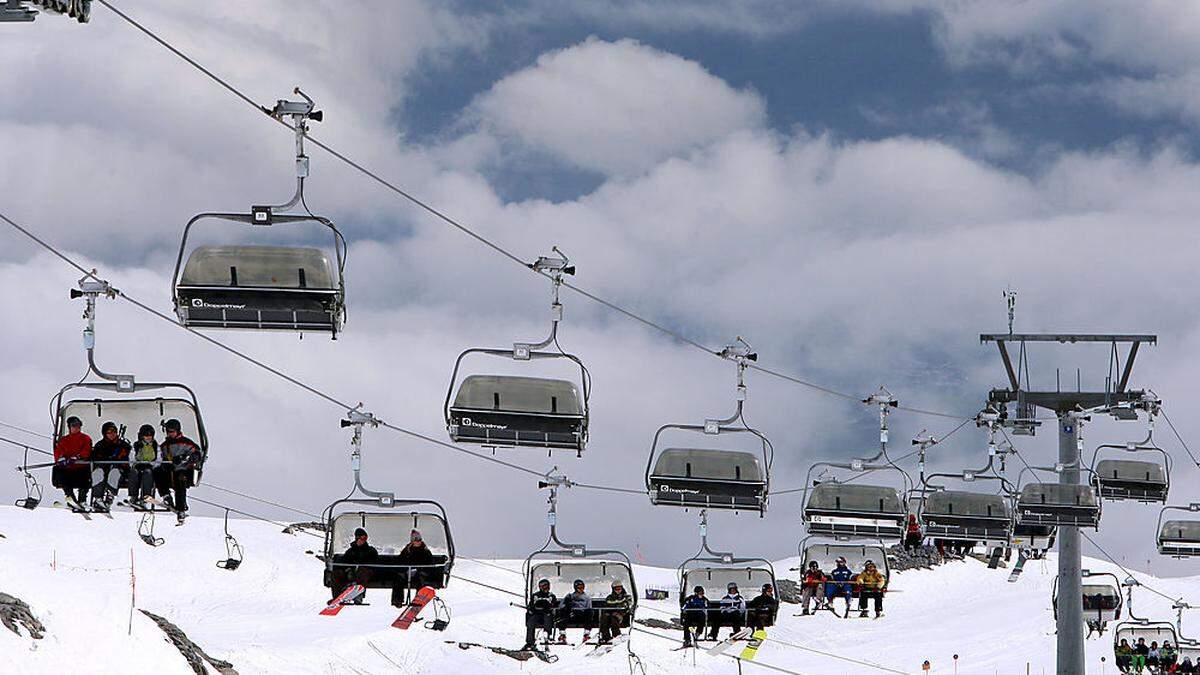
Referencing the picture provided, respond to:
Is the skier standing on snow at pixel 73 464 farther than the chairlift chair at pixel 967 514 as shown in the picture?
No

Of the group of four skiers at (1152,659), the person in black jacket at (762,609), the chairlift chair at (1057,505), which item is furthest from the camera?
the group of four skiers at (1152,659)

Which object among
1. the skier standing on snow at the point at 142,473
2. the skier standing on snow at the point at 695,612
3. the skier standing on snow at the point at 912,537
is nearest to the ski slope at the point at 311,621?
the skier standing on snow at the point at 695,612

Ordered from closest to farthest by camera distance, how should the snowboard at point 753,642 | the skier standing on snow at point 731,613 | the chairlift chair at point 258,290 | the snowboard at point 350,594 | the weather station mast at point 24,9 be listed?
1. the weather station mast at point 24,9
2. the chairlift chair at point 258,290
3. the snowboard at point 350,594
4. the snowboard at point 753,642
5. the skier standing on snow at point 731,613

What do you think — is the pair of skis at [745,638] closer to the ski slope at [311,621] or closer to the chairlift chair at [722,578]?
the chairlift chair at [722,578]

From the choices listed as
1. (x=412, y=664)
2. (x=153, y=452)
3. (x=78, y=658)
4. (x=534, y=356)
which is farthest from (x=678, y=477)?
(x=412, y=664)

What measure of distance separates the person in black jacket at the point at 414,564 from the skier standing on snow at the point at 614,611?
11.9ft

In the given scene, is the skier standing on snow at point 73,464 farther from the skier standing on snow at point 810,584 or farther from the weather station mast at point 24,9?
the skier standing on snow at point 810,584

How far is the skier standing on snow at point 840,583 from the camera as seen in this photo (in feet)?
106

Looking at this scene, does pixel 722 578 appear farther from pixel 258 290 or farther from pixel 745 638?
pixel 258 290

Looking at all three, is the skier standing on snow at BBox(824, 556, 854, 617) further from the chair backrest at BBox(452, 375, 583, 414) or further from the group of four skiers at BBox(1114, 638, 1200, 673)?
the chair backrest at BBox(452, 375, 583, 414)

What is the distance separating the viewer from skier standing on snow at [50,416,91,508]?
18938mm

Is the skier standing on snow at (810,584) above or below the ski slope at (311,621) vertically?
above

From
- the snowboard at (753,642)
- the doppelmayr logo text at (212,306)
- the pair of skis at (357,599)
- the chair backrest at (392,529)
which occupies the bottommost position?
the snowboard at (753,642)

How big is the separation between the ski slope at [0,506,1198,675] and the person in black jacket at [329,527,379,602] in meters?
12.1
